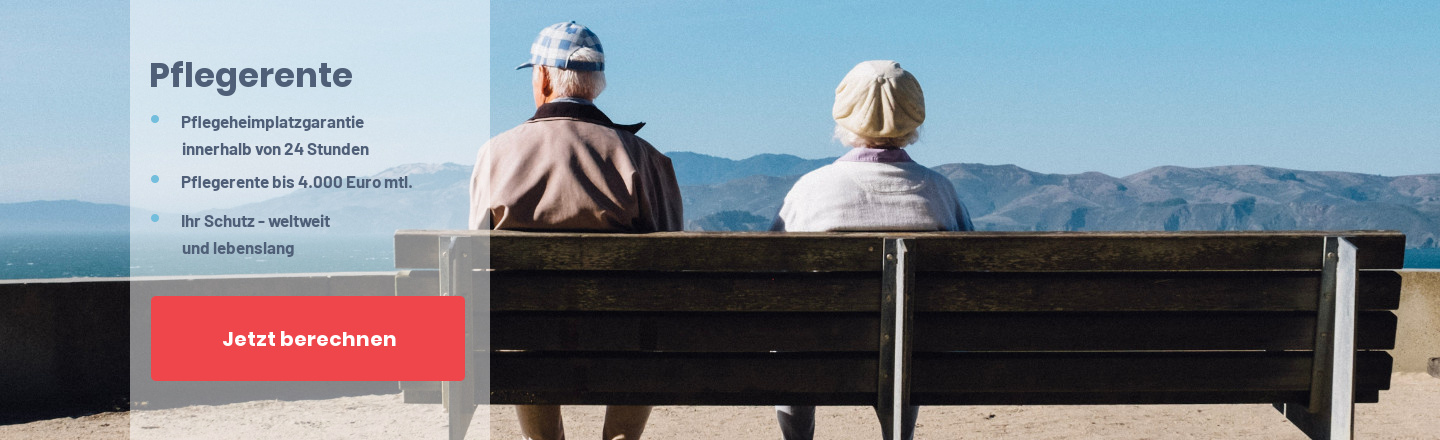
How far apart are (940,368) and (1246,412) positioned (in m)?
3.73

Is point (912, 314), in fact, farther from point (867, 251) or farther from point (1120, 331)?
point (1120, 331)

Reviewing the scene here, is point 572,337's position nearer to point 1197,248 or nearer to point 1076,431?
point 1197,248

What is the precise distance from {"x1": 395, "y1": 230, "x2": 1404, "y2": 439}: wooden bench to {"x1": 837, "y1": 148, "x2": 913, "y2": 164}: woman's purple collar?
662mm

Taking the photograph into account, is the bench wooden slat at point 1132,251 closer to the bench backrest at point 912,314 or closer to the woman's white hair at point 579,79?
the bench backrest at point 912,314

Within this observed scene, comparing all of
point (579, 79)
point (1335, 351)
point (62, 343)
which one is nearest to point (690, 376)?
point (579, 79)

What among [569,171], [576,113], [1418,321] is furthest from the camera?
[1418,321]

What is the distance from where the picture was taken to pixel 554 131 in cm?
325

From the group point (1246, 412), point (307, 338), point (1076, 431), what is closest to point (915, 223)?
point (307, 338)

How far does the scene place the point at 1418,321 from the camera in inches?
269

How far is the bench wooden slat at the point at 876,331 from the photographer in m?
2.86

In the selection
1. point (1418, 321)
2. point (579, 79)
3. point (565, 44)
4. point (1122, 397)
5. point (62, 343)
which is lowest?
point (62, 343)

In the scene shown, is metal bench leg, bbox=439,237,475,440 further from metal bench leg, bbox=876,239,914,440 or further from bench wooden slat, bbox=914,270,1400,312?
bench wooden slat, bbox=914,270,1400,312

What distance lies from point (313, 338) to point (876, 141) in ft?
6.12

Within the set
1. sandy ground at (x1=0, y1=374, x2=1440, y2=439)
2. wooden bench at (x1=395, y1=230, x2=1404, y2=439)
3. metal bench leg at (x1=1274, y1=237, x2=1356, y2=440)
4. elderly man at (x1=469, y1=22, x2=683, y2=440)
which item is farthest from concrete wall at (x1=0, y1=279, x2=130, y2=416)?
metal bench leg at (x1=1274, y1=237, x2=1356, y2=440)
